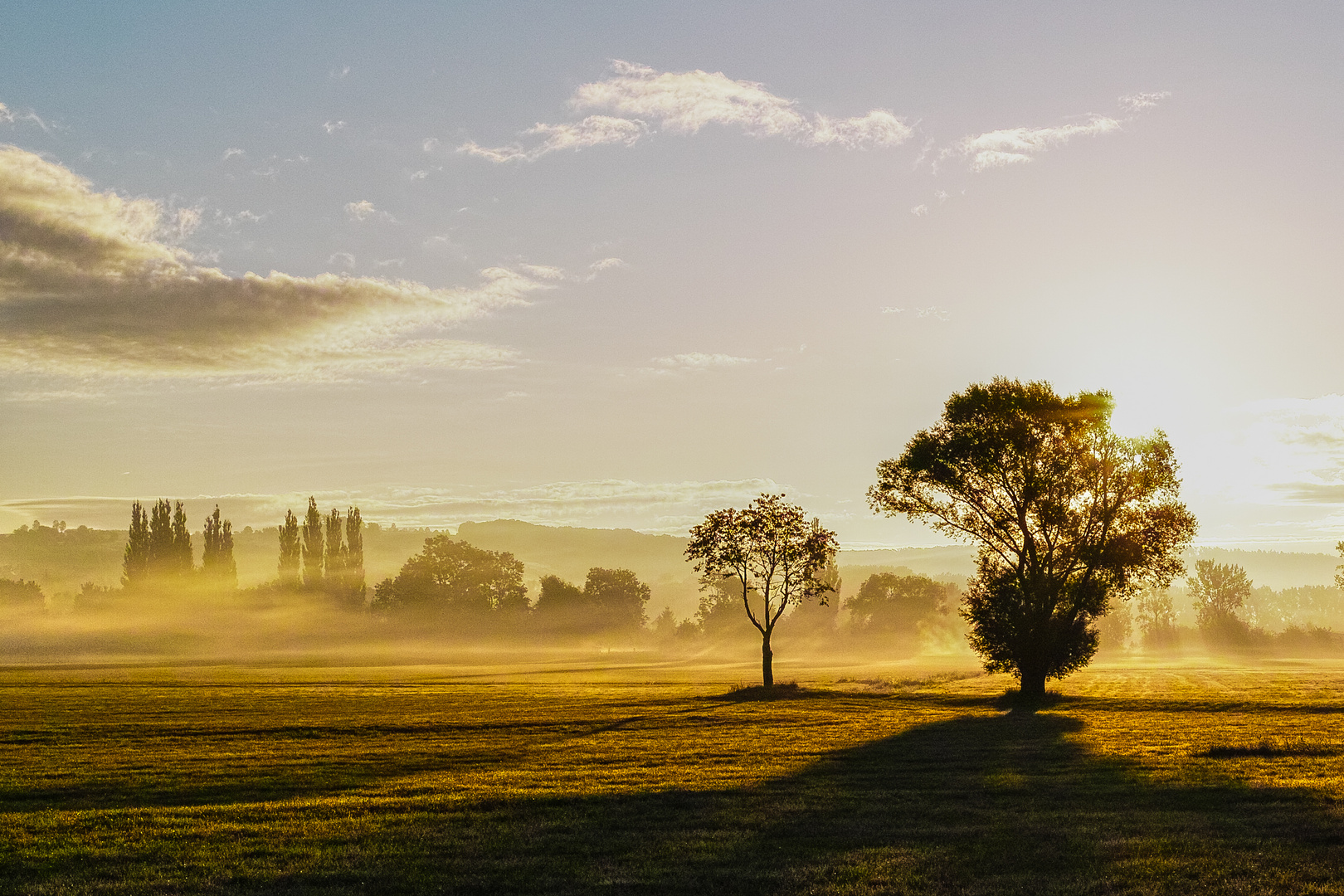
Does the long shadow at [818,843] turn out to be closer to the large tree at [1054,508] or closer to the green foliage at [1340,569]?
the large tree at [1054,508]

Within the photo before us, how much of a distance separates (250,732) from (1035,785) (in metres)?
30.3

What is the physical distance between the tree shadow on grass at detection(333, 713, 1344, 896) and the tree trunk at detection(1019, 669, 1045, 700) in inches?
1361

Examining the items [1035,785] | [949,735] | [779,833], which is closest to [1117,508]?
[949,735]

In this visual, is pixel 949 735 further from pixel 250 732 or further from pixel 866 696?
pixel 250 732

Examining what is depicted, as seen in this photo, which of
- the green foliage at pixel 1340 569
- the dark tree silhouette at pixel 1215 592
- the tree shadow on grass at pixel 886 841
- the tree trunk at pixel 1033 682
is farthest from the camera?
the dark tree silhouette at pixel 1215 592

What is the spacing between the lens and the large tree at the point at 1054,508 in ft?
194

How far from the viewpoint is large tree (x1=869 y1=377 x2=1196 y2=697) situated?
59125 millimetres

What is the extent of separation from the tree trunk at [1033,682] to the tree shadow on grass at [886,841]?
3457 centimetres

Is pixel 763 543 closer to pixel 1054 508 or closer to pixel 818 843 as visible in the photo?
pixel 1054 508

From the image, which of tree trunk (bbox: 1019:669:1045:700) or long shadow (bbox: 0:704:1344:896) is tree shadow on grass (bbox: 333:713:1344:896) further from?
tree trunk (bbox: 1019:669:1045:700)

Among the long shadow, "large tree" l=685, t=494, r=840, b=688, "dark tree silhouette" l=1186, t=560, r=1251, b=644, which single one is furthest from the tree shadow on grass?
"dark tree silhouette" l=1186, t=560, r=1251, b=644

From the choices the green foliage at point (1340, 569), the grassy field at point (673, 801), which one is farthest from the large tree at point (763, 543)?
the green foliage at point (1340, 569)

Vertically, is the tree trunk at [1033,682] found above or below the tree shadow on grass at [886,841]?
below

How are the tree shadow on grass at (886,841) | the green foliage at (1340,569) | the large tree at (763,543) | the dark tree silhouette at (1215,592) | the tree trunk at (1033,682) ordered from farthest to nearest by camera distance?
the dark tree silhouette at (1215,592), the green foliage at (1340,569), the large tree at (763,543), the tree trunk at (1033,682), the tree shadow on grass at (886,841)
